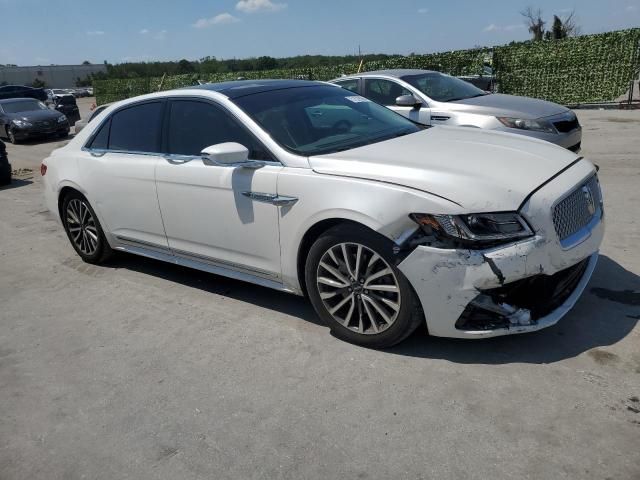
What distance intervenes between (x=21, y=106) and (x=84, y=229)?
1622 centimetres

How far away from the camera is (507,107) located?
749cm

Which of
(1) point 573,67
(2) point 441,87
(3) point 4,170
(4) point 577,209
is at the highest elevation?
(2) point 441,87

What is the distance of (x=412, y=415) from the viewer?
284 cm

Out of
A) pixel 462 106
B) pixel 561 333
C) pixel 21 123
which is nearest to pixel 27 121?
pixel 21 123

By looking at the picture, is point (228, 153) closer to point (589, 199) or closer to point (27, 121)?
point (589, 199)

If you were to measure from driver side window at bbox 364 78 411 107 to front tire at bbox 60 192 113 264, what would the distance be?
4720 mm

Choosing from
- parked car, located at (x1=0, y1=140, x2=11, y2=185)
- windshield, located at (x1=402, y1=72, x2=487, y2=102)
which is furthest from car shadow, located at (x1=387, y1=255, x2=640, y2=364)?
parked car, located at (x1=0, y1=140, x2=11, y2=185)

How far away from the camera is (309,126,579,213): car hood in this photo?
9.98ft

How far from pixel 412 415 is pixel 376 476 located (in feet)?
1.53

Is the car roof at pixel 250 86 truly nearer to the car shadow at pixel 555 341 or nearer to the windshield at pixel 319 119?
the windshield at pixel 319 119

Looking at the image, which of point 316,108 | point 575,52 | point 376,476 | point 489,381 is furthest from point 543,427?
point 575,52

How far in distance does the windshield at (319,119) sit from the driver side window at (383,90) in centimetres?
382

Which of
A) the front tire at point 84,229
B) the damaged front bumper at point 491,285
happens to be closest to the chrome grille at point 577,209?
the damaged front bumper at point 491,285

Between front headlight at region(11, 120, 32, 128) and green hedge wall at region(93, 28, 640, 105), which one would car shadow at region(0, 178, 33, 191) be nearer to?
front headlight at region(11, 120, 32, 128)
